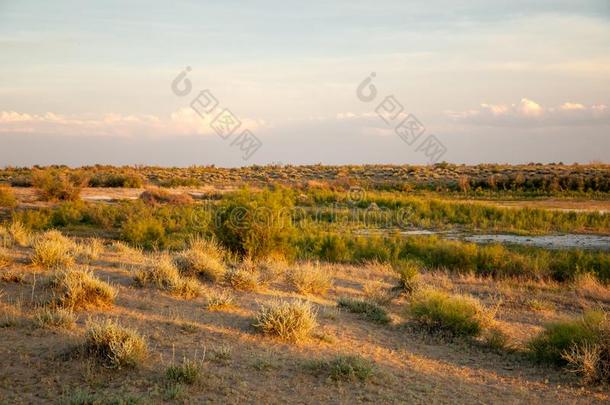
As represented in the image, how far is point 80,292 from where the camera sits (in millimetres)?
9453

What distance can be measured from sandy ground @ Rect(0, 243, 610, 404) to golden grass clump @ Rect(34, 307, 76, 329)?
5.5 inches

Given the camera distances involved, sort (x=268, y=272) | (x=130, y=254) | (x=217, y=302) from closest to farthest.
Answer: (x=217, y=302) → (x=268, y=272) → (x=130, y=254)

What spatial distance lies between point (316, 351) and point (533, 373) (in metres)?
3.31

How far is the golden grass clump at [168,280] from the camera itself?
433 inches

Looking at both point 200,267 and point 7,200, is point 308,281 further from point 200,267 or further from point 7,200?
point 7,200

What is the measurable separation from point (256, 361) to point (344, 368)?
1158 mm

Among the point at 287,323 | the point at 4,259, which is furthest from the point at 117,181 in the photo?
the point at 287,323

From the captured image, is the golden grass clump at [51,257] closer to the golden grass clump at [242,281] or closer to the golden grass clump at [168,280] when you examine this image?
the golden grass clump at [168,280]

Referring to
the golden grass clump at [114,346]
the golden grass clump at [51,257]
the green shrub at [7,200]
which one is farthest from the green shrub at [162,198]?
the golden grass clump at [114,346]

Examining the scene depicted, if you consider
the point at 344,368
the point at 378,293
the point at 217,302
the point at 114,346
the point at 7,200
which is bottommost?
the point at 378,293

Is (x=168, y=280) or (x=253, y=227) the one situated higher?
(x=253, y=227)

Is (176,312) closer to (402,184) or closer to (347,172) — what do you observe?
(402,184)

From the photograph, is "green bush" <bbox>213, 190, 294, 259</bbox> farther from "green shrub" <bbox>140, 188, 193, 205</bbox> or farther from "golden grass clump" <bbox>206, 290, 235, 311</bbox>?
"green shrub" <bbox>140, 188, 193, 205</bbox>

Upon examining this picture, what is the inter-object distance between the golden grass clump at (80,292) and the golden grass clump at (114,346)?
1910 mm
